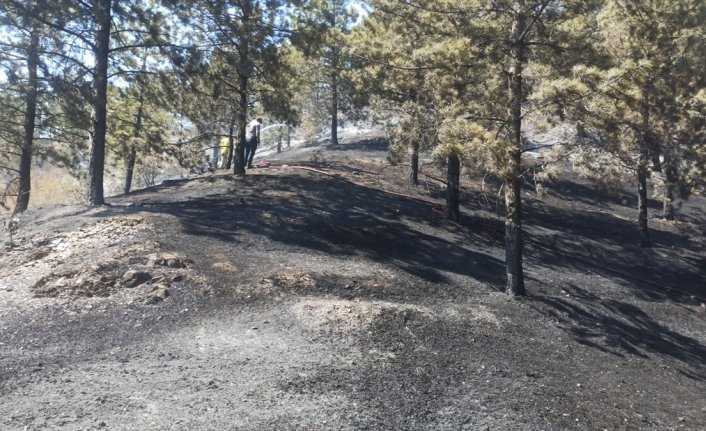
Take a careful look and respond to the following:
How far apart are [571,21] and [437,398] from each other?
236 inches

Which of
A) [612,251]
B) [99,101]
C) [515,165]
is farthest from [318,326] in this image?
[612,251]

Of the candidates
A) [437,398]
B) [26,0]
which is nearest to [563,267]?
[437,398]

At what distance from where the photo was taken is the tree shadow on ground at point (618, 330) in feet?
25.8

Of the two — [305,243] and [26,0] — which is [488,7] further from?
[26,0]

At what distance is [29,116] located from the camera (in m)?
13.6

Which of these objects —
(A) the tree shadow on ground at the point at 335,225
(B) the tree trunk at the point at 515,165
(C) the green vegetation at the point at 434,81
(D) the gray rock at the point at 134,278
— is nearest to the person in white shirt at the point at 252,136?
(C) the green vegetation at the point at 434,81

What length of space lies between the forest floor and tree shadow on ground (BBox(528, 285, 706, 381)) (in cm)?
4

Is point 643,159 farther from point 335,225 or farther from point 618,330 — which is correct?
point 335,225

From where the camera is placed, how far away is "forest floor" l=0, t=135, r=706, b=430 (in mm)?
5145

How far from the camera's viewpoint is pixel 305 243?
1027 cm

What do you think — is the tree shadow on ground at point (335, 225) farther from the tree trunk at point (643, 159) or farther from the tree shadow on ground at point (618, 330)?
the tree trunk at point (643, 159)

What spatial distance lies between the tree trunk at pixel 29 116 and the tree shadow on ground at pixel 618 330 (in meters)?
9.16

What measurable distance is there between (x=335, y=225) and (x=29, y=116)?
306 inches

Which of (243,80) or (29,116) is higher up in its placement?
(243,80)
